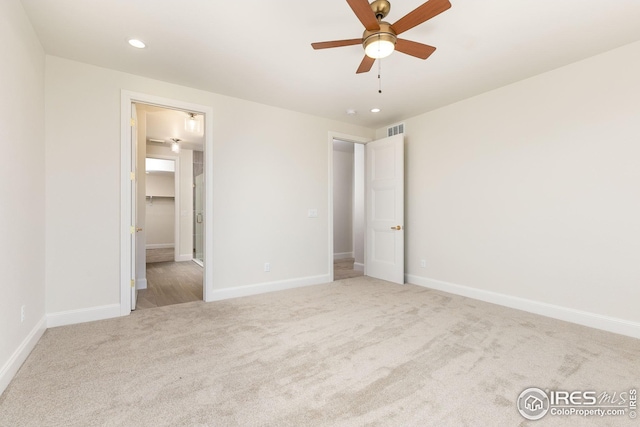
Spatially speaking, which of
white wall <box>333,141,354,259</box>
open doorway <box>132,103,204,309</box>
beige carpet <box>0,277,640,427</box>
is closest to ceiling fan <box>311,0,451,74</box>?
beige carpet <box>0,277,640,427</box>

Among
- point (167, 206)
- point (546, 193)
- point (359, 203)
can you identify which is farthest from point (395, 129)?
point (167, 206)

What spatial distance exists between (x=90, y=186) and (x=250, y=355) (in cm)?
239

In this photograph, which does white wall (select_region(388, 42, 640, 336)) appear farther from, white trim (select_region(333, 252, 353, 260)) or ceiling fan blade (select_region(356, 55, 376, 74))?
white trim (select_region(333, 252, 353, 260))

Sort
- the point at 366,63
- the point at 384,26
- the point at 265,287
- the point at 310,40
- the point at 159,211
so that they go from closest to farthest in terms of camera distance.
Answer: the point at 384,26 < the point at 366,63 < the point at 310,40 < the point at 265,287 < the point at 159,211

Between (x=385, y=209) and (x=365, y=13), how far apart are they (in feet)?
10.7

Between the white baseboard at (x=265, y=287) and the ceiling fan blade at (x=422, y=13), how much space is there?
3330 mm

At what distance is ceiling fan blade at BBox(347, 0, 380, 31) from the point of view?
1709 millimetres

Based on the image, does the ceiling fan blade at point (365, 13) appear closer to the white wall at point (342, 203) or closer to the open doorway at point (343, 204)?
the open doorway at point (343, 204)

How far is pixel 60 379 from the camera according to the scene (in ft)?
6.34

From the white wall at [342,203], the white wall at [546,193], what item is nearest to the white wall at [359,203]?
the white wall at [342,203]

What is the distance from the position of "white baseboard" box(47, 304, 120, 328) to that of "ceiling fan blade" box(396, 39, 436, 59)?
3667 mm

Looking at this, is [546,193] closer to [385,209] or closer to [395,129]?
[385,209]

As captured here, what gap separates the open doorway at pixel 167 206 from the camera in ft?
14.1

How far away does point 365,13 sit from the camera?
5.99ft
